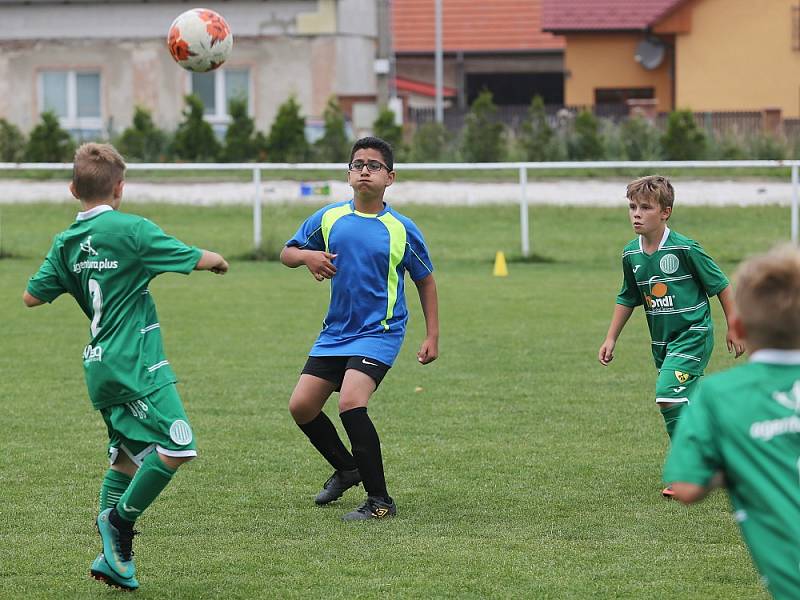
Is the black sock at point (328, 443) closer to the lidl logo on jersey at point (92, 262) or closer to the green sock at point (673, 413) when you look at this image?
the green sock at point (673, 413)

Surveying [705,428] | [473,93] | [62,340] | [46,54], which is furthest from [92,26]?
[705,428]

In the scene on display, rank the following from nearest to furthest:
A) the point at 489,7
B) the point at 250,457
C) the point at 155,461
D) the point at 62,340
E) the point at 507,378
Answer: the point at 155,461, the point at 250,457, the point at 507,378, the point at 62,340, the point at 489,7

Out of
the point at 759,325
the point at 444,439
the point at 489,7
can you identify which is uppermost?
the point at 489,7

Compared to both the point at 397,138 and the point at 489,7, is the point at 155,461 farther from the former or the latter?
the point at 489,7

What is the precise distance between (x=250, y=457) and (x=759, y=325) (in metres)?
4.52

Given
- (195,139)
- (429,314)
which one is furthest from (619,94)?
(429,314)

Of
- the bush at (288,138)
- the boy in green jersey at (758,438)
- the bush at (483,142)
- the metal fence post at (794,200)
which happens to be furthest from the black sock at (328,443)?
the bush at (288,138)

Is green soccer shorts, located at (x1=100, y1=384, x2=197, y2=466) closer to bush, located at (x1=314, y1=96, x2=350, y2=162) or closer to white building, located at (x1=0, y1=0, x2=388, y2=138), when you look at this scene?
bush, located at (x1=314, y1=96, x2=350, y2=162)

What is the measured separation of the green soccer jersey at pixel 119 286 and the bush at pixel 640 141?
20.6 meters

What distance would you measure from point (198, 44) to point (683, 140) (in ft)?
50.8

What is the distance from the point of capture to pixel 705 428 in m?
3.10

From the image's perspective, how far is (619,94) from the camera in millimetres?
36938

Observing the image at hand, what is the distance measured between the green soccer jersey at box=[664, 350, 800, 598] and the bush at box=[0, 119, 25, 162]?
79.9 ft

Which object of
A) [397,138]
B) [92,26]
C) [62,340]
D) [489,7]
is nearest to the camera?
[62,340]
